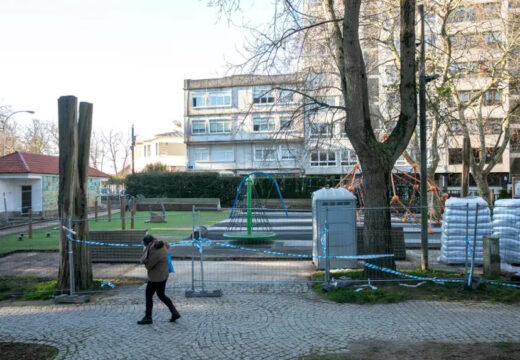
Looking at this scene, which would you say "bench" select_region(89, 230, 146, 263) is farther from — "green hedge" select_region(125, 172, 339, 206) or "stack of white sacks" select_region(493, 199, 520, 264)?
"green hedge" select_region(125, 172, 339, 206)

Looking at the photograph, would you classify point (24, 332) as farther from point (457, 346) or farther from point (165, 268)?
point (457, 346)

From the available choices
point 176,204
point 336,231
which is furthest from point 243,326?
point 176,204

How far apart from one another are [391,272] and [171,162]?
61.2m

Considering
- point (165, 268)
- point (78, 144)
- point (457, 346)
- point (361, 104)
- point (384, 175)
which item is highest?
point (361, 104)

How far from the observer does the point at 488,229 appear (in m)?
11.8

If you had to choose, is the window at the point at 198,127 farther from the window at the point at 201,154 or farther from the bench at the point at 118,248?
the bench at the point at 118,248

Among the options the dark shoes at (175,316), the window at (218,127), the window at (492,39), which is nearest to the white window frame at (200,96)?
the window at (218,127)

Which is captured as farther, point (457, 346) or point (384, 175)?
point (384, 175)

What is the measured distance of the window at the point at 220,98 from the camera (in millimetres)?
50125

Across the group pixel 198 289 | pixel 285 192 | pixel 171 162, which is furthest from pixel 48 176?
pixel 171 162

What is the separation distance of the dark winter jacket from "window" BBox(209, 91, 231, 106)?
43.8 meters

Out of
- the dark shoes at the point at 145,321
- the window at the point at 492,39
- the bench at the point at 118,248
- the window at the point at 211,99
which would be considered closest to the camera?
the dark shoes at the point at 145,321

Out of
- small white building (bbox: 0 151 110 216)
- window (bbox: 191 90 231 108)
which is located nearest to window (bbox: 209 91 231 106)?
window (bbox: 191 90 231 108)

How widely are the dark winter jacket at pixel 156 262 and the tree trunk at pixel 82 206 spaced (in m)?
2.87
